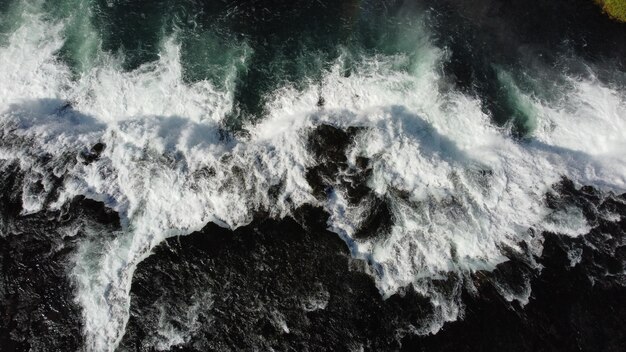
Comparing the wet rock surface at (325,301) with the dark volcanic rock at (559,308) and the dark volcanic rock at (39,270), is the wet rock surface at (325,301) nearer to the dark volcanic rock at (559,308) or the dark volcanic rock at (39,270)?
the dark volcanic rock at (559,308)

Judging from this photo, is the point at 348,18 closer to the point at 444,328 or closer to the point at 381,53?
the point at 381,53

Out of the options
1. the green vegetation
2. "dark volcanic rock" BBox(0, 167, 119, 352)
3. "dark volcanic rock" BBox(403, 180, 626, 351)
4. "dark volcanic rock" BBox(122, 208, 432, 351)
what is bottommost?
"dark volcanic rock" BBox(0, 167, 119, 352)

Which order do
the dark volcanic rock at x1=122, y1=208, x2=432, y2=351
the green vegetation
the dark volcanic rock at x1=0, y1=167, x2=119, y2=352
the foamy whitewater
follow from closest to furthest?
the dark volcanic rock at x1=122, y1=208, x2=432, y2=351 → the dark volcanic rock at x1=0, y1=167, x2=119, y2=352 → the foamy whitewater → the green vegetation

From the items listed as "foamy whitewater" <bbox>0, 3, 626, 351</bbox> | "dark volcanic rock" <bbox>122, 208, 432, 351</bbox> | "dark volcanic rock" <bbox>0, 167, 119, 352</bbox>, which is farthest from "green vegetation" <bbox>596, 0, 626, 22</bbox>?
"dark volcanic rock" <bbox>0, 167, 119, 352</bbox>

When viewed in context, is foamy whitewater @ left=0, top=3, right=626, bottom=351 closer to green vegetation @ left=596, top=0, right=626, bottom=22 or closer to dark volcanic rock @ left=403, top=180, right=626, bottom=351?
dark volcanic rock @ left=403, top=180, right=626, bottom=351

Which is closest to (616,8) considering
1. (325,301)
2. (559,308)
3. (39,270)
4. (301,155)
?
(559,308)

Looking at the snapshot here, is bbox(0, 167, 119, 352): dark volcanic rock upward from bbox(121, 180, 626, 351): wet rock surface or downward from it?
downward
